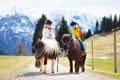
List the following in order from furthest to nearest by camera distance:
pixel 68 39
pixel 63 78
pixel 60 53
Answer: pixel 60 53, pixel 68 39, pixel 63 78

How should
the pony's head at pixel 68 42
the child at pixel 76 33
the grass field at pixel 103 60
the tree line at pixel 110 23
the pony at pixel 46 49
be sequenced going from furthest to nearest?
the tree line at pixel 110 23 < the grass field at pixel 103 60 < the child at pixel 76 33 < the pony at pixel 46 49 < the pony's head at pixel 68 42

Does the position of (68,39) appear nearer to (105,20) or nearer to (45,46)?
(45,46)

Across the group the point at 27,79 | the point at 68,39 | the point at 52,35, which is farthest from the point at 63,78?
the point at 52,35

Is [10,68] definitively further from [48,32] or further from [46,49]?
[46,49]

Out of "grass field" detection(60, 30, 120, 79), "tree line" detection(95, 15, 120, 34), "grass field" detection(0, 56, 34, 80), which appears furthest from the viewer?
"tree line" detection(95, 15, 120, 34)

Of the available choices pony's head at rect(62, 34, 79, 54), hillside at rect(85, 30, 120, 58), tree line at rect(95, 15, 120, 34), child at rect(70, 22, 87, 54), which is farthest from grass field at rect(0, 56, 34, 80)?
tree line at rect(95, 15, 120, 34)

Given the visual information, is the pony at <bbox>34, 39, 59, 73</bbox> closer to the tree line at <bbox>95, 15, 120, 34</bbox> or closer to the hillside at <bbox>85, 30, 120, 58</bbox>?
→ the hillside at <bbox>85, 30, 120, 58</bbox>

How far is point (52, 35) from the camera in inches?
842

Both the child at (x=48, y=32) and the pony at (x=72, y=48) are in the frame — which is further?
the child at (x=48, y=32)

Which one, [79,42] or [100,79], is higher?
[79,42]

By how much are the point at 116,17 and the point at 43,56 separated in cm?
17498

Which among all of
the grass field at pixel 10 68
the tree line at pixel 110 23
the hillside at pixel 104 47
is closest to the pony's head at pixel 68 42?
the grass field at pixel 10 68

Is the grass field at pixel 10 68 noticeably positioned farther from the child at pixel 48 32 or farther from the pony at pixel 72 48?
the pony at pixel 72 48

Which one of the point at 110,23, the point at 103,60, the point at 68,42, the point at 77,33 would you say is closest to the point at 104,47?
the point at 110,23
